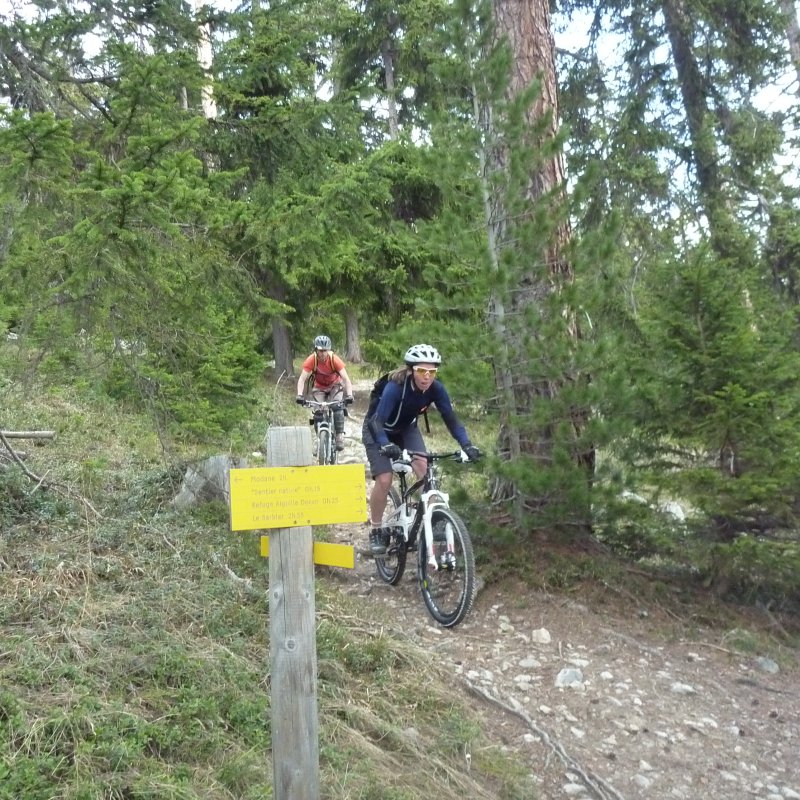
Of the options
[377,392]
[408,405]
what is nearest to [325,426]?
[377,392]

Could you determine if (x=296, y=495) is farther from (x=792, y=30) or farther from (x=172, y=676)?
(x=792, y=30)

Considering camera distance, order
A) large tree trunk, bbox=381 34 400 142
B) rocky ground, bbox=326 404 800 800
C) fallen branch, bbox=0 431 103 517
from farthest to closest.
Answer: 1. large tree trunk, bbox=381 34 400 142
2. fallen branch, bbox=0 431 103 517
3. rocky ground, bbox=326 404 800 800

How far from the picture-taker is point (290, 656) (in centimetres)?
284

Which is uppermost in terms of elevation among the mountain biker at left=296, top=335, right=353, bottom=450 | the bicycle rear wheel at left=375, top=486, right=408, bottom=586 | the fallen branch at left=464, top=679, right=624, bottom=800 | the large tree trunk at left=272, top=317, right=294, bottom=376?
the large tree trunk at left=272, top=317, right=294, bottom=376

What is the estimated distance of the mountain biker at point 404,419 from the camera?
589cm

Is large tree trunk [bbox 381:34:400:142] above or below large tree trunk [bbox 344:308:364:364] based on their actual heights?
above

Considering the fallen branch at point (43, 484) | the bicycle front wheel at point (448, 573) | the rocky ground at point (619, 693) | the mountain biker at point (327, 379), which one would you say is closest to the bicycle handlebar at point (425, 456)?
the bicycle front wheel at point (448, 573)

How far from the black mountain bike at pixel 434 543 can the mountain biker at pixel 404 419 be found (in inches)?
4.4

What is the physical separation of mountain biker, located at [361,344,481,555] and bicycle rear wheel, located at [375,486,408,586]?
0.29ft

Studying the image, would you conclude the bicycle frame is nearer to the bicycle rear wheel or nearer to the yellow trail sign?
the bicycle rear wheel

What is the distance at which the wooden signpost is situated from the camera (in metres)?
2.82

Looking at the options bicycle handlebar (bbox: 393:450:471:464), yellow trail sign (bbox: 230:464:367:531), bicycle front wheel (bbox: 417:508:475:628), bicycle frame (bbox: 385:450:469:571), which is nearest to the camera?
yellow trail sign (bbox: 230:464:367:531)

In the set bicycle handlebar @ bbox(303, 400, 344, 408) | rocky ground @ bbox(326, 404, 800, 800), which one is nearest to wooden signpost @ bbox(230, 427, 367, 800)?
rocky ground @ bbox(326, 404, 800, 800)

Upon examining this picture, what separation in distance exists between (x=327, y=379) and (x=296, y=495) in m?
6.88
